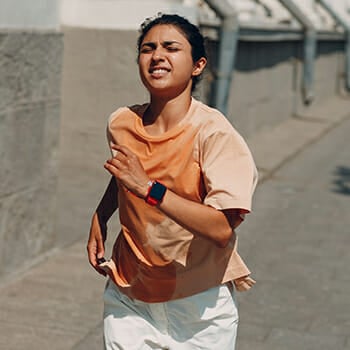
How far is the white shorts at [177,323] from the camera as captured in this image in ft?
11.0

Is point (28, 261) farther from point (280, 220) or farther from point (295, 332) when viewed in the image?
point (280, 220)

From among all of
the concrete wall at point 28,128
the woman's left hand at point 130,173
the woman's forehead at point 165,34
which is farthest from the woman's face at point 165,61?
the concrete wall at point 28,128

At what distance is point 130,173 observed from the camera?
9.87 ft

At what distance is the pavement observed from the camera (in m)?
5.49

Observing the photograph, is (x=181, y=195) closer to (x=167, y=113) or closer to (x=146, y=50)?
(x=167, y=113)

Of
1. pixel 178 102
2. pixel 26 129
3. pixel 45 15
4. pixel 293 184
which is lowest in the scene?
pixel 293 184

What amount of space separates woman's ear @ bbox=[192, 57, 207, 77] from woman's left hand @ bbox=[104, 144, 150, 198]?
0.46 metres

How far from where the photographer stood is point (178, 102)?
3303 mm

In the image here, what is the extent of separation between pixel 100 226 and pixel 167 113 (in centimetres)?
53

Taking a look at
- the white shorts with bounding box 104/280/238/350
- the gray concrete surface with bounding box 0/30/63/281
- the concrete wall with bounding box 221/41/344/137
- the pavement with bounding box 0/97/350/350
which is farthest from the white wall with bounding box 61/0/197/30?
the white shorts with bounding box 104/280/238/350

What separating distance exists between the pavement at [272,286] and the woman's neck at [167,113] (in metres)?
2.20

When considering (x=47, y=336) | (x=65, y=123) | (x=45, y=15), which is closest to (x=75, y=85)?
(x=65, y=123)

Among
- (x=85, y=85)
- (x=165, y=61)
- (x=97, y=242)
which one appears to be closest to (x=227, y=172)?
(x=165, y=61)

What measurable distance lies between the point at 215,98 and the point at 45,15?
13.6ft
